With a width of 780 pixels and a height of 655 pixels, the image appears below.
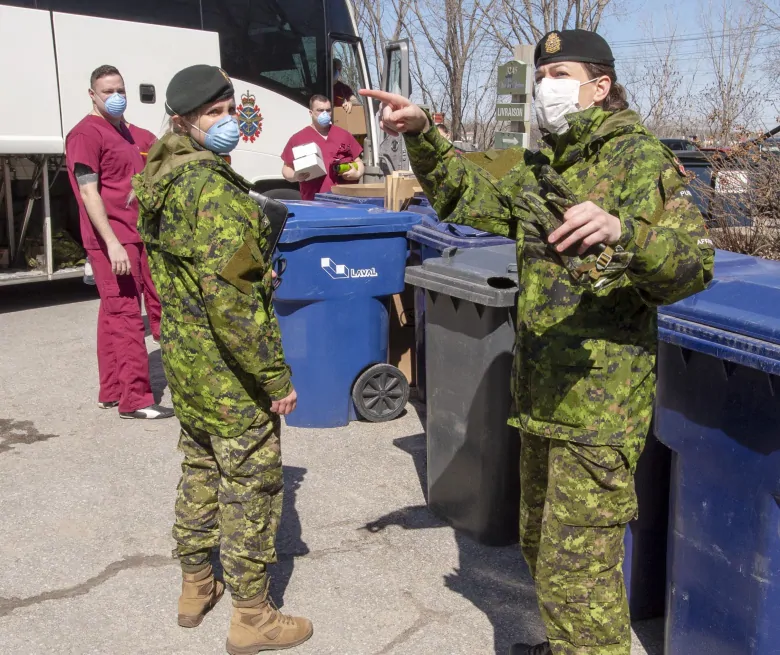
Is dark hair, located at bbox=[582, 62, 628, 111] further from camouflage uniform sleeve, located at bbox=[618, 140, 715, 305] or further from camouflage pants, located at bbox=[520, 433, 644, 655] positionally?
camouflage pants, located at bbox=[520, 433, 644, 655]

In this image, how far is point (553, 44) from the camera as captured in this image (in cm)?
234

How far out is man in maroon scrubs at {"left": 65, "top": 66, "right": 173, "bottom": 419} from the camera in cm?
490

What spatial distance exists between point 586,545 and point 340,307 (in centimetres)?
276

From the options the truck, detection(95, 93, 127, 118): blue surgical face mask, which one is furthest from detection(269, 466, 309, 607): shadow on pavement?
the truck

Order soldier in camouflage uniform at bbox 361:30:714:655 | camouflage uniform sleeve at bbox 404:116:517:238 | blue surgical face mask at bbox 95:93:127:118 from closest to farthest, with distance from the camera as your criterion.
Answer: soldier in camouflage uniform at bbox 361:30:714:655, camouflage uniform sleeve at bbox 404:116:517:238, blue surgical face mask at bbox 95:93:127:118

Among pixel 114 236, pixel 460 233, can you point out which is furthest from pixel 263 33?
pixel 460 233

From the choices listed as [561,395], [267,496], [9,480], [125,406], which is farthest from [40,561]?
[561,395]

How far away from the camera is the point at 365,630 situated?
3072mm

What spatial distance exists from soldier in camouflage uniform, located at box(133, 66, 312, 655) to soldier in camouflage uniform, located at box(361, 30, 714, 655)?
1.90 ft

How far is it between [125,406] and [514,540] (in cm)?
263

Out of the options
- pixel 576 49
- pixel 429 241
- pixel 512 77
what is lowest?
pixel 429 241

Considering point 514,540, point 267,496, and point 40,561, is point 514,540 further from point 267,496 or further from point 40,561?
point 40,561

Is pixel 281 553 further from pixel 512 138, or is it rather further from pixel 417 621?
pixel 512 138

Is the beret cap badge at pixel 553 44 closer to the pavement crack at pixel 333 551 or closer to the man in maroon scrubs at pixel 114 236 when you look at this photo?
the pavement crack at pixel 333 551
